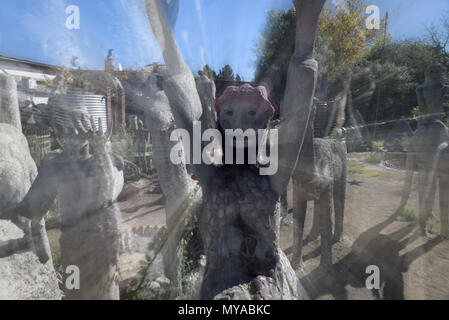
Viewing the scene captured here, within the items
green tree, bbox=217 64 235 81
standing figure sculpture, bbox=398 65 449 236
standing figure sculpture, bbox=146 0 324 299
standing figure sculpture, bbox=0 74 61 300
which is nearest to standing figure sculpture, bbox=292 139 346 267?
standing figure sculpture, bbox=398 65 449 236

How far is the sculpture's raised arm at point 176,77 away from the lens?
0.61m

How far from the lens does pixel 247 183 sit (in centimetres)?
82

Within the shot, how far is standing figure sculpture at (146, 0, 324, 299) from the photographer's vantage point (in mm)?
662

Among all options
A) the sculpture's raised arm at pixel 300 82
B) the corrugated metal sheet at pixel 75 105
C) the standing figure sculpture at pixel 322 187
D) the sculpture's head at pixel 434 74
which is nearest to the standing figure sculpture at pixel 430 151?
the sculpture's head at pixel 434 74

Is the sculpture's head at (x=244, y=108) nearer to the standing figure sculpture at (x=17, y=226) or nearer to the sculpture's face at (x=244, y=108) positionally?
the sculpture's face at (x=244, y=108)

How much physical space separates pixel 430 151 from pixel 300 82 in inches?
75.0

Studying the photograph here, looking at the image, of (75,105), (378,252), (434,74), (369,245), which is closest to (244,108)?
(75,105)

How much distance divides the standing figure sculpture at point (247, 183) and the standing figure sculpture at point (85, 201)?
40 centimetres

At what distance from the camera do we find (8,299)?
85cm

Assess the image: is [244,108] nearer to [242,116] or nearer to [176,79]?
[242,116]

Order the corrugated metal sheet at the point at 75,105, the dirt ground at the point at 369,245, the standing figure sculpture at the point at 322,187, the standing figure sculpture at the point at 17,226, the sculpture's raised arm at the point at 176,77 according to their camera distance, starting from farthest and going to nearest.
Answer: the standing figure sculpture at the point at 322,187 → the dirt ground at the point at 369,245 → the standing figure sculpture at the point at 17,226 → the corrugated metal sheet at the point at 75,105 → the sculpture's raised arm at the point at 176,77

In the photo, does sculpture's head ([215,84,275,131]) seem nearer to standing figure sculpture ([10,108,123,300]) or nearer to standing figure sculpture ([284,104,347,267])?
standing figure sculpture ([10,108,123,300])

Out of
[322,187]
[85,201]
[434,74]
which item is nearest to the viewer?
[85,201]
